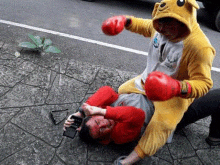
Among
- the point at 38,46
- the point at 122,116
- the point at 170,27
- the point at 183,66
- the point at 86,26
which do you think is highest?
the point at 170,27

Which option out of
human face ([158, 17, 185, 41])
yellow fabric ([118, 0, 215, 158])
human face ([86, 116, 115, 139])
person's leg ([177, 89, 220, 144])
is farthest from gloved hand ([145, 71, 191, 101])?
person's leg ([177, 89, 220, 144])

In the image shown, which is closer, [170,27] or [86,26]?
[170,27]

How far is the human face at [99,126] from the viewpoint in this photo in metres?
2.26

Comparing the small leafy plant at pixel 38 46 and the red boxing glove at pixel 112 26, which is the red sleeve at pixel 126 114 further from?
the small leafy plant at pixel 38 46

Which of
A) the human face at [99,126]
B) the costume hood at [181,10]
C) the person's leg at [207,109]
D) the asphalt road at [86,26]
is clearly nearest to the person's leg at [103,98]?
the human face at [99,126]

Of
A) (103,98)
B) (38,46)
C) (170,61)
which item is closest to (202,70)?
(170,61)

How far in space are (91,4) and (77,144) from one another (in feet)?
15.1

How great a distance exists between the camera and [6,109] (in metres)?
2.62

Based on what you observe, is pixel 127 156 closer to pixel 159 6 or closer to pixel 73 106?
pixel 73 106

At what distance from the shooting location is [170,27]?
6.20ft

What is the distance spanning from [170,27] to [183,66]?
0.38 meters

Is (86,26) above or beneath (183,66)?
beneath

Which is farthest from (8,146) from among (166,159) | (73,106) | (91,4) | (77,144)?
(91,4)

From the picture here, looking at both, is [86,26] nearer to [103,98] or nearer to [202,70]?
[103,98]
